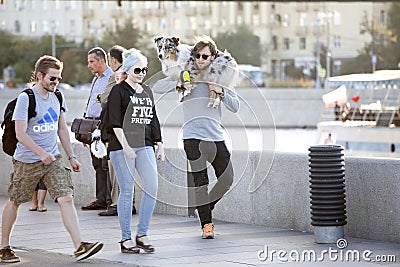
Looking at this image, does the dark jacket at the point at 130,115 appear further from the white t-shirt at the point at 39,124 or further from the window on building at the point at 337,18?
the window on building at the point at 337,18

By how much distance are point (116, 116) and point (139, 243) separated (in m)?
1.24

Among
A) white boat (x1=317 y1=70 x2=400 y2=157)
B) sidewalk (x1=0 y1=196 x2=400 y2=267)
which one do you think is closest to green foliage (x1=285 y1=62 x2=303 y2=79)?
white boat (x1=317 y1=70 x2=400 y2=157)

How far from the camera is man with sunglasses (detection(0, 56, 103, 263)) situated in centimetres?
902

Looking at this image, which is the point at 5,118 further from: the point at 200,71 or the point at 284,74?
the point at 284,74

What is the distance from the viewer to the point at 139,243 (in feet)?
31.7

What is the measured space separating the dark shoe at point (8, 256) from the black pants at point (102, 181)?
370 cm

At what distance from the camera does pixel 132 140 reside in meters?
9.55

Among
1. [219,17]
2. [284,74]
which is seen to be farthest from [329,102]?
[219,17]

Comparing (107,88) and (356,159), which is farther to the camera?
(107,88)

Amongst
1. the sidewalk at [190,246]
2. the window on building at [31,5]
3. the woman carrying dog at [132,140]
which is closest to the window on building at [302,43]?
the window on building at [31,5]

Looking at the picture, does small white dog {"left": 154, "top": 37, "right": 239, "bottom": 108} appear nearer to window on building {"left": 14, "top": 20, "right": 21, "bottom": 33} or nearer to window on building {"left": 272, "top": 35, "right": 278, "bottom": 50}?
window on building {"left": 14, "top": 20, "right": 21, "bottom": 33}

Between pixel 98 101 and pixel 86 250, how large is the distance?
140 inches

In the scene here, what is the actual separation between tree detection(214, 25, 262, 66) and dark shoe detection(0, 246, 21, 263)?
258ft

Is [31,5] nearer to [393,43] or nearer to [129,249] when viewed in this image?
[393,43]
